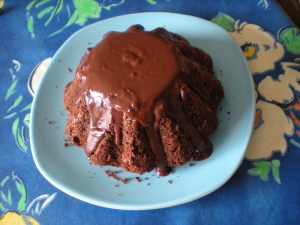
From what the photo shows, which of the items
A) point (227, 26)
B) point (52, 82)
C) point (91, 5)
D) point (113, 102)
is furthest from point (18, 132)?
point (227, 26)

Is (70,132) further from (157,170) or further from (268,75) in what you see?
(268,75)

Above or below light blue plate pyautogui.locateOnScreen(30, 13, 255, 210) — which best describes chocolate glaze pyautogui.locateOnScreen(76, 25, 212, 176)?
above

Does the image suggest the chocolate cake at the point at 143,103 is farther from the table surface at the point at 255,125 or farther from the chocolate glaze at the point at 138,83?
the table surface at the point at 255,125

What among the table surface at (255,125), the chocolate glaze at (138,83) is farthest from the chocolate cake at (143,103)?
the table surface at (255,125)

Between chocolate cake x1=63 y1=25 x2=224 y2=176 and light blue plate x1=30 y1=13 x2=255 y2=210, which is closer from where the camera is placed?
chocolate cake x1=63 y1=25 x2=224 y2=176

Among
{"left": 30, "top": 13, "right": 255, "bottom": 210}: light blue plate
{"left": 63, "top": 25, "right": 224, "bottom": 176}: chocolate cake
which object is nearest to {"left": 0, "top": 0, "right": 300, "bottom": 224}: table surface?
{"left": 30, "top": 13, "right": 255, "bottom": 210}: light blue plate

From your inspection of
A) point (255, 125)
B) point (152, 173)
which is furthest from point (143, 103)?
point (255, 125)

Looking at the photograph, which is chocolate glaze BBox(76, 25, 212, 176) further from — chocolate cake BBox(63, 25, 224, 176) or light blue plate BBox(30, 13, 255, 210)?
light blue plate BBox(30, 13, 255, 210)
